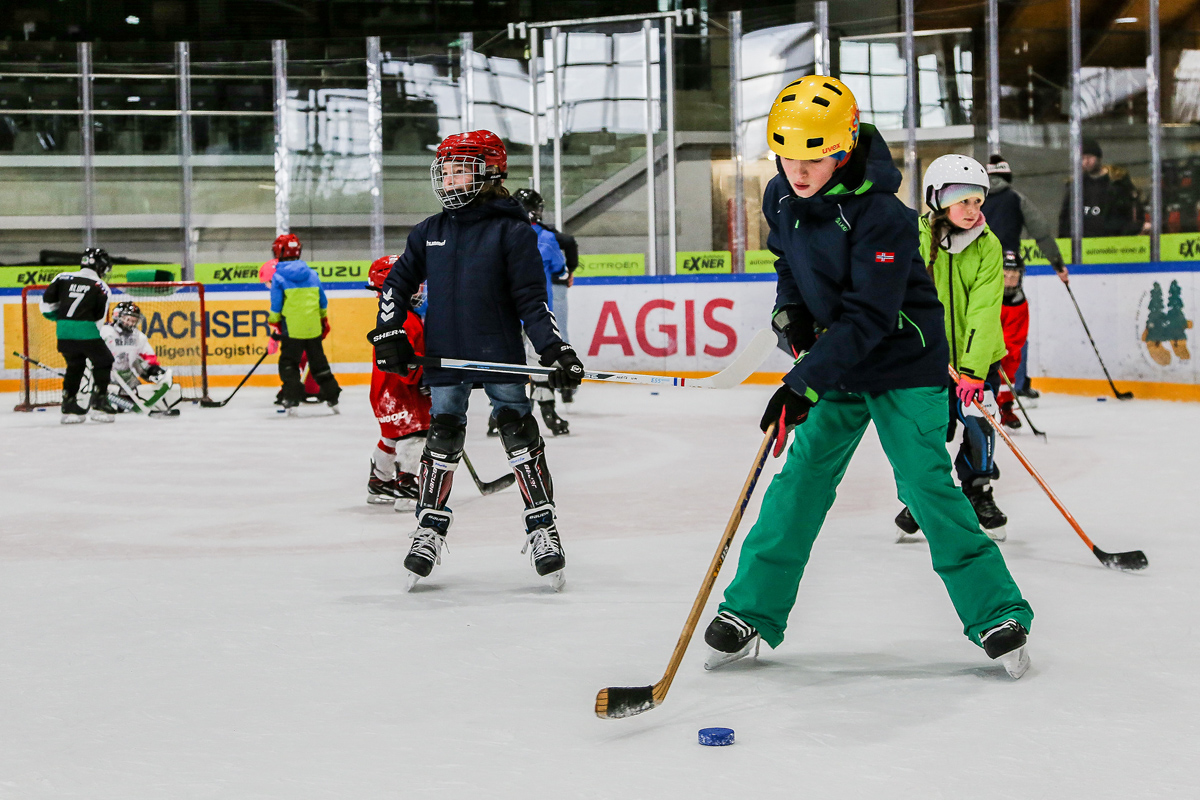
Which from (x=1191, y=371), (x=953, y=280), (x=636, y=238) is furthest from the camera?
(x=636, y=238)

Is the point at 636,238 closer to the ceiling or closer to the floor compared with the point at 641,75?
closer to the floor

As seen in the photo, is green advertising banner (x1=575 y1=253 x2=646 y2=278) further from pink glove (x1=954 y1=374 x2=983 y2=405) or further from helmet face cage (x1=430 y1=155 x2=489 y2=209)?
helmet face cage (x1=430 y1=155 x2=489 y2=209)

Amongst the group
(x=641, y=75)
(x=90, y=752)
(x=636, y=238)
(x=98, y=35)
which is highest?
(x=98, y=35)

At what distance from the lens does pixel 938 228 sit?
149 inches

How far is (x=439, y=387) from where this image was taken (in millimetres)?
3510

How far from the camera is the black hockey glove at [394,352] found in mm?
3396

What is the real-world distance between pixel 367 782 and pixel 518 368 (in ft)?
5.03

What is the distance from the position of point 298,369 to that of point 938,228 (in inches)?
260

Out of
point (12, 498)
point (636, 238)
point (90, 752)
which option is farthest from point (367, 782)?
point (636, 238)

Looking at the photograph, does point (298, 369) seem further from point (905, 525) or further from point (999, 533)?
point (999, 533)

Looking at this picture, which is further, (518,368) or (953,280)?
(953,280)

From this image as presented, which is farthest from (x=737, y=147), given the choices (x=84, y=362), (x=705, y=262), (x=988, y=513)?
(x=988, y=513)

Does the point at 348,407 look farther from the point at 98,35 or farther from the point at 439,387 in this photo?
the point at 98,35

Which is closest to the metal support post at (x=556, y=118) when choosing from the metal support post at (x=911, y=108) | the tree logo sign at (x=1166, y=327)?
the metal support post at (x=911, y=108)
